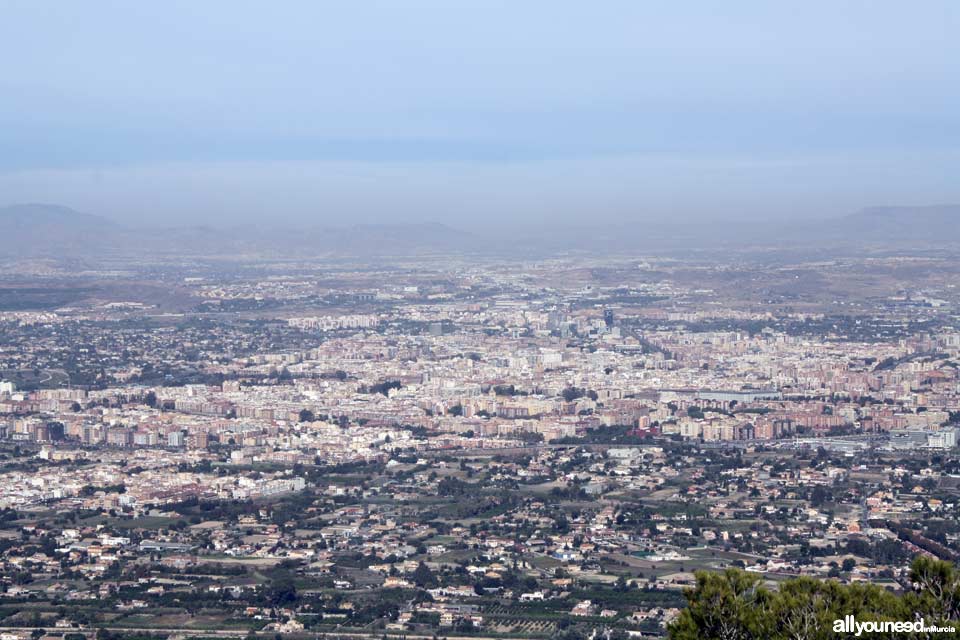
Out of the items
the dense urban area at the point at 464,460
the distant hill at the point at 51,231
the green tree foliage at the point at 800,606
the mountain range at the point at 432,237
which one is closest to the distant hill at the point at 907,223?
the mountain range at the point at 432,237

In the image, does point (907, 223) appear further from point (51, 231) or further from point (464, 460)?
point (464, 460)

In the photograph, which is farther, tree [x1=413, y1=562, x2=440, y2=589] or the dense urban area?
tree [x1=413, y1=562, x2=440, y2=589]

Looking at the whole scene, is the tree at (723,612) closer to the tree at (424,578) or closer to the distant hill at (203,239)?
the tree at (424,578)

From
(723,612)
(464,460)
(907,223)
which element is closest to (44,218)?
(907,223)

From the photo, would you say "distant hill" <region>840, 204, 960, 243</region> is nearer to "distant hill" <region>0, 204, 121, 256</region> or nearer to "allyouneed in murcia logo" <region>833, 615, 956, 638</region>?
"distant hill" <region>0, 204, 121, 256</region>

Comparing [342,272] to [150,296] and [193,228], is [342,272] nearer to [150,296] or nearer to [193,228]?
[150,296]

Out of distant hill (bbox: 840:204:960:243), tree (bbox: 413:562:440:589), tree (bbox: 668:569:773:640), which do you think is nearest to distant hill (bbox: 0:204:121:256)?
distant hill (bbox: 840:204:960:243)
